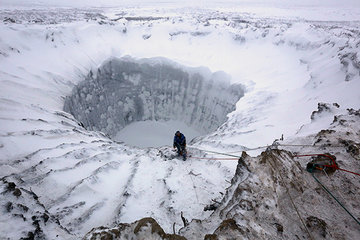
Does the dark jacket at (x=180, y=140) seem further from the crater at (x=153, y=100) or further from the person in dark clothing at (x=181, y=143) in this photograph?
the crater at (x=153, y=100)

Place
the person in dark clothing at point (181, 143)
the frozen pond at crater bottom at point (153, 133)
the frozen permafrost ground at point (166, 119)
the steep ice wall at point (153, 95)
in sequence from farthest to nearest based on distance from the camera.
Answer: the frozen pond at crater bottom at point (153, 133) → the steep ice wall at point (153, 95) → the person in dark clothing at point (181, 143) → the frozen permafrost ground at point (166, 119)

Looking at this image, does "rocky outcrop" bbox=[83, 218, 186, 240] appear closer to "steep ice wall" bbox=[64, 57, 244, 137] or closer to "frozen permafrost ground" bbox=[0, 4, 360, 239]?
"frozen permafrost ground" bbox=[0, 4, 360, 239]

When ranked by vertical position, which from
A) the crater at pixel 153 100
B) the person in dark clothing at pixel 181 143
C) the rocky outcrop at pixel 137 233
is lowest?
the crater at pixel 153 100

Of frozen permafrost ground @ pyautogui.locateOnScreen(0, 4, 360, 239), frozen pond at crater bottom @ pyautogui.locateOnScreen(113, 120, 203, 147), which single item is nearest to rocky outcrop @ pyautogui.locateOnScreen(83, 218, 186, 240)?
frozen permafrost ground @ pyautogui.locateOnScreen(0, 4, 360, 239)

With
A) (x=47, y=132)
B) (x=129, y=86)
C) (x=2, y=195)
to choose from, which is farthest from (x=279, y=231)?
(x=129, y=86)

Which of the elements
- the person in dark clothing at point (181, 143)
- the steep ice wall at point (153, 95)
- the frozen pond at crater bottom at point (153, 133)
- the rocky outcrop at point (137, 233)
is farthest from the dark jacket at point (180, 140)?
the frozen pond at crater bottom at point (153, 133)

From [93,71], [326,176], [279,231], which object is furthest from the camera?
[93,71]

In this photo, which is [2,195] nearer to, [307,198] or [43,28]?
[307,198]

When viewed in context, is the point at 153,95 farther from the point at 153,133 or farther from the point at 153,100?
the point at 153,133

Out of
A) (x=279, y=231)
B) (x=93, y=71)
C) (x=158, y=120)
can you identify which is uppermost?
(x=279, y=231)
